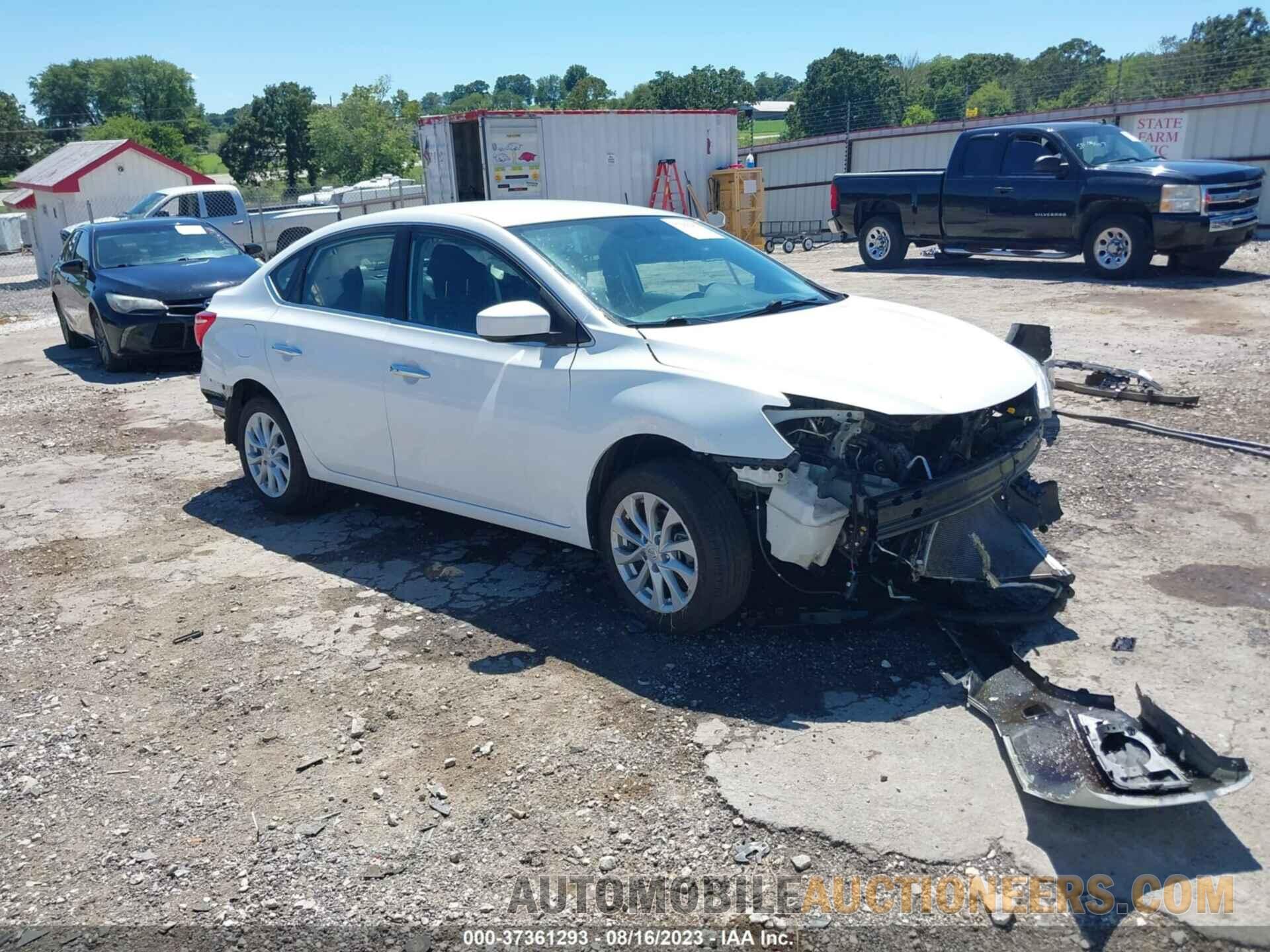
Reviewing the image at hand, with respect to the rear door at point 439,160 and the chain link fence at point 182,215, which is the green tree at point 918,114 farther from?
the rear door at point 439,160

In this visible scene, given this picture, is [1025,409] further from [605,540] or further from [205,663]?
[205,663]

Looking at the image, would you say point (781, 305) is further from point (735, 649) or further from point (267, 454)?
point (267, 454)

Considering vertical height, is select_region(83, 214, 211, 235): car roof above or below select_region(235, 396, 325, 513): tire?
above

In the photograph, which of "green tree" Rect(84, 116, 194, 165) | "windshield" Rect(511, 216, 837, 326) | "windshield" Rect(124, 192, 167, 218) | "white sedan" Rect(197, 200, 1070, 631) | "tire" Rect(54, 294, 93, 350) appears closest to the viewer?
"white sedan" Rect(197, 200, 1070, 631)

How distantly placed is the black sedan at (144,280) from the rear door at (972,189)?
9.78m

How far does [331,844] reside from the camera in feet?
11.0

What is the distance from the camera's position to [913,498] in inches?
158

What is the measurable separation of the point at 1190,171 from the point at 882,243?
4932mm

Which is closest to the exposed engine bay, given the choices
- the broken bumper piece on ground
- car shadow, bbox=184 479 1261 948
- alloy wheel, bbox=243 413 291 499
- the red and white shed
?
the broken bumper piece on ground

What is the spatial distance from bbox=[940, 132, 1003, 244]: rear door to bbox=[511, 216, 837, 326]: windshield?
10.9 m

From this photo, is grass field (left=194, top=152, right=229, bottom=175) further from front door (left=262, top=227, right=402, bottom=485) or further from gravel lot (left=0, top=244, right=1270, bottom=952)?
gravel lot (left=0, top=244, right=1270, bottom=952)

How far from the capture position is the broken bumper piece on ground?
3121 millimetres

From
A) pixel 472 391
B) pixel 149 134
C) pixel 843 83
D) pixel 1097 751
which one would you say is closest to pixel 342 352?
pixel 472 391

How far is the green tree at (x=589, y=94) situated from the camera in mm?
88250
